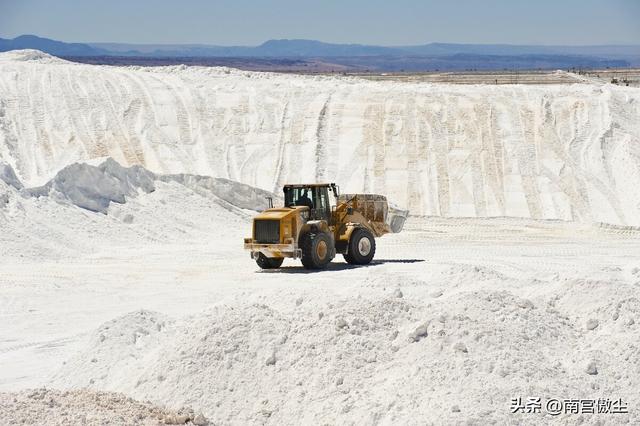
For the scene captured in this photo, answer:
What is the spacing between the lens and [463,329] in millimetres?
9672

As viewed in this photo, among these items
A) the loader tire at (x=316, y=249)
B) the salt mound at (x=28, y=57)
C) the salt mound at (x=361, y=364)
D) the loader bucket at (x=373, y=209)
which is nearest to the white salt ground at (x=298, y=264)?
the salt mound at (x=361, y=364)

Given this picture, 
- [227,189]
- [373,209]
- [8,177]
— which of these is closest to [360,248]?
[373,209]

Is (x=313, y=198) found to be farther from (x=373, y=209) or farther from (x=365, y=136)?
(x=365, y=136)

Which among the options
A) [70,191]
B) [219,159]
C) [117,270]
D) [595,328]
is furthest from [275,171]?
[595,328]

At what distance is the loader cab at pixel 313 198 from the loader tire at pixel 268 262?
1.09 meters

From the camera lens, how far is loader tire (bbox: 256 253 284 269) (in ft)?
63.2

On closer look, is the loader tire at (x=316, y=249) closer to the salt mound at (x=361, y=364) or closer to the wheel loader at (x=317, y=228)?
the wheel loader at (x=317, y=228)

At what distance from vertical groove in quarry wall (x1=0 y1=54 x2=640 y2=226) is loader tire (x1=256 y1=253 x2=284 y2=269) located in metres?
9.54

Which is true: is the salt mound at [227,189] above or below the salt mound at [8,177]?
below

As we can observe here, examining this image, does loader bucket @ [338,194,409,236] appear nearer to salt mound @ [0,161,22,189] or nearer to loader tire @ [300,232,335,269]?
loader tire @ [300,232,335,269]

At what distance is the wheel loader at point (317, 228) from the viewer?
1823 cm

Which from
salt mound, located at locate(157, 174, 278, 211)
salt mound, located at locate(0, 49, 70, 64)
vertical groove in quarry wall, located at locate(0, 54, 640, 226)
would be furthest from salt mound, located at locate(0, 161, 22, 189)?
salt mound, located at locate(0, 49, 70, 64)

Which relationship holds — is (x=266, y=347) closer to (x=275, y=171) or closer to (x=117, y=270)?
(x=117, y=270)

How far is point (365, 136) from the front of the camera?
32438mm
